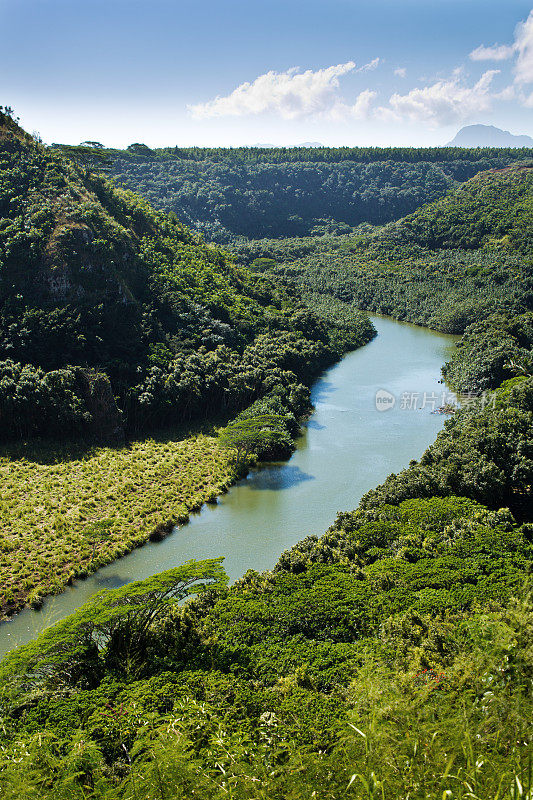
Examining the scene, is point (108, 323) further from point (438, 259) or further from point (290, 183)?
point (290, 183)

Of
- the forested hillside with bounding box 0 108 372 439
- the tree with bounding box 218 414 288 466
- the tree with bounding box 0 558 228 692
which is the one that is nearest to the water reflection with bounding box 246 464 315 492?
the tree with bounding box 218 414 288 466

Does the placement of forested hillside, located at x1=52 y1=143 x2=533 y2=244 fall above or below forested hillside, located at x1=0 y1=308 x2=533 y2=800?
above

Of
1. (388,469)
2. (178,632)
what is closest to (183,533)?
(178,632)

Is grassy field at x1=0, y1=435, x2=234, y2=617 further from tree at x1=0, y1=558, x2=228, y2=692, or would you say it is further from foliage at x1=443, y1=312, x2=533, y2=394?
foliage at x1=443, y1=312, x2=533, y2=394

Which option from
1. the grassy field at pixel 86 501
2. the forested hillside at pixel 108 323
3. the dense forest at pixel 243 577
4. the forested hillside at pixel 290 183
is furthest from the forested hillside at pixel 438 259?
the grassy field at pixel 86 501

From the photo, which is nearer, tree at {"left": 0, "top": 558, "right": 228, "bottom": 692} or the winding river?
tree at {"left": 0, "top": 558, "right": 228, "bottom": 692}

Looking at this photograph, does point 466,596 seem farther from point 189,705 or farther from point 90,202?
point 90,202
